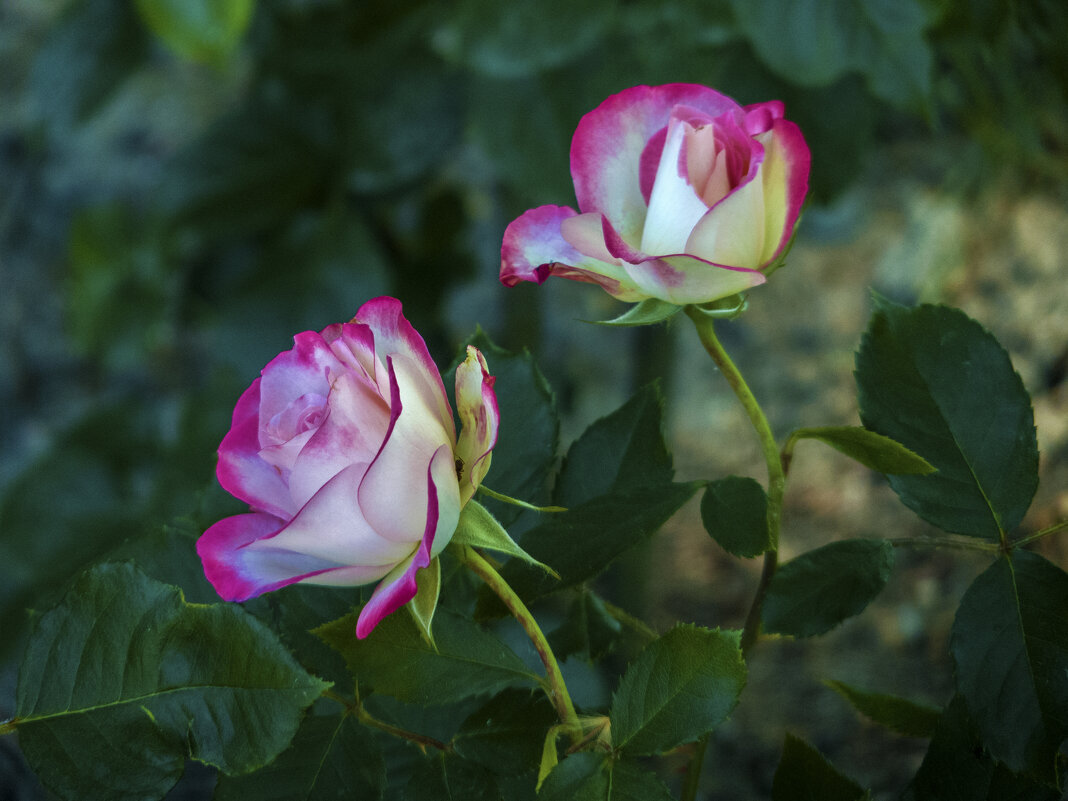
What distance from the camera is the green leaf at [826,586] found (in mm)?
256

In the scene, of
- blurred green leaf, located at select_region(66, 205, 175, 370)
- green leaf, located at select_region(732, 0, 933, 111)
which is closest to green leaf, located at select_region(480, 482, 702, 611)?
green leaf, located at select_region(732, 0, 933, 111)

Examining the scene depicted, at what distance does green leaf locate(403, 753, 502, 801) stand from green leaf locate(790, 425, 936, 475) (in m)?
0.13

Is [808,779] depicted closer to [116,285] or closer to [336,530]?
[336,530]

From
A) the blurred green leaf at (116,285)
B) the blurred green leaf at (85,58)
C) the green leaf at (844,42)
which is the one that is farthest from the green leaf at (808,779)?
the blurred green leaf at (116,285)

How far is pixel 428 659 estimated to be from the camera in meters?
0.25

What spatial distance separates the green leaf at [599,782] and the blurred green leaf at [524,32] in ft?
1.90

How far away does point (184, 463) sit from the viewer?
0.94 metres

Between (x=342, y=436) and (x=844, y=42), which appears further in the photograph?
(x=844, y=42)

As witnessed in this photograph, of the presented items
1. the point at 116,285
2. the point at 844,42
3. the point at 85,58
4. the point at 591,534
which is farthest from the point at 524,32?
the point at 116,285

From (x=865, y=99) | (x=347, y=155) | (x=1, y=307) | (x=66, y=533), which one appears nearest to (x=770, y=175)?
(x=865, y=99)

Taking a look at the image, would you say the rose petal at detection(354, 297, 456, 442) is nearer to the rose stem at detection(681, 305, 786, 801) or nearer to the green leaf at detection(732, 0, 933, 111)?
the rose stem at detection(681, 305, 786, 801)

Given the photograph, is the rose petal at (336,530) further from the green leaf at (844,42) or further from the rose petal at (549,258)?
the green leaf at (844,42)

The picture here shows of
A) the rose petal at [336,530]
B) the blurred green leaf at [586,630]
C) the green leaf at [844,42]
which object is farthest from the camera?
the green leaf at [844,42]

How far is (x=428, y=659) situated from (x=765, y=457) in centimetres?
10
